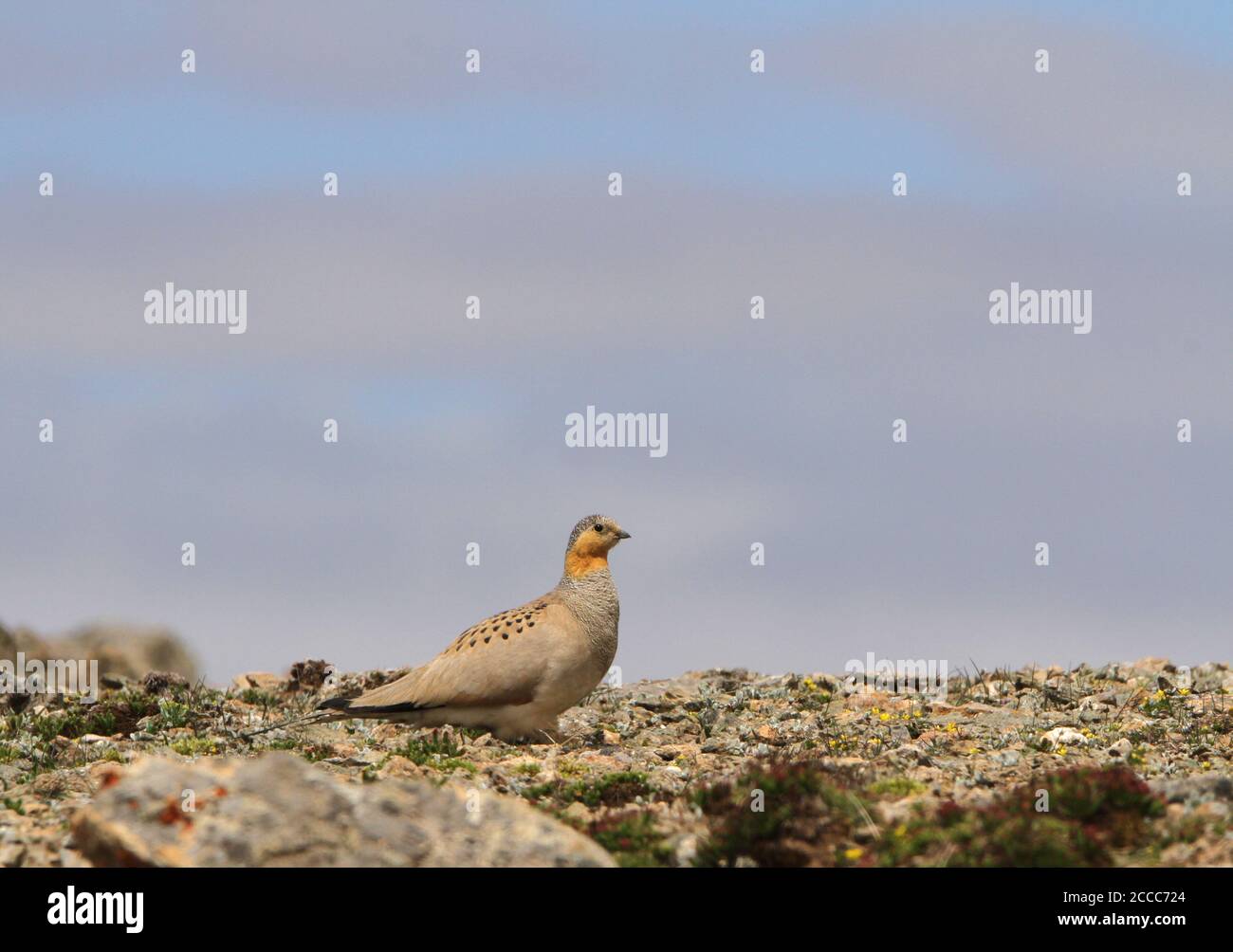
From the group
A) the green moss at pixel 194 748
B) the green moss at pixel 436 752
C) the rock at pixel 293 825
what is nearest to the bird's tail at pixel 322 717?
the green moss at pixel 194 748

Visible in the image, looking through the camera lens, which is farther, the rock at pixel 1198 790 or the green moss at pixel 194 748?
the green moss at pixel 194 748

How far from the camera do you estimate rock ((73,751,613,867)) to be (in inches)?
460

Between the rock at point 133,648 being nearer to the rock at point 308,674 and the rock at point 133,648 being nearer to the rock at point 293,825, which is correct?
the rock at point 308,674

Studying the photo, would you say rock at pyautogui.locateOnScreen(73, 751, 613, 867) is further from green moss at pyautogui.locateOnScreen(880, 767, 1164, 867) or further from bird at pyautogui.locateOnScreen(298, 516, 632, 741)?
bird at pyautogui.locateOnScreen(298, 516, 632, 741)

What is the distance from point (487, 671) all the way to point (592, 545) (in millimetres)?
2204

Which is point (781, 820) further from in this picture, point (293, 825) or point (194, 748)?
point (194, 748)

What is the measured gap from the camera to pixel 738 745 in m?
19.7

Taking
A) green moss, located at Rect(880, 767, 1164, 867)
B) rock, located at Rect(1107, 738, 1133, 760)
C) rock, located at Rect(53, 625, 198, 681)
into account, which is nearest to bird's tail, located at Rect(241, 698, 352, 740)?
green moss, located at Rect(880, 767, 1164, 867)

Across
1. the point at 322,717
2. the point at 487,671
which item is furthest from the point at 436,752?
the point at 322,717

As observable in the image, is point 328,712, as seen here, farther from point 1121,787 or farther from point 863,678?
point 1121,787

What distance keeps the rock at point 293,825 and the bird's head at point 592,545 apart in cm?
826

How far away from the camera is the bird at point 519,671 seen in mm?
19344

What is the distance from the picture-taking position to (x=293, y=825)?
1177cm
